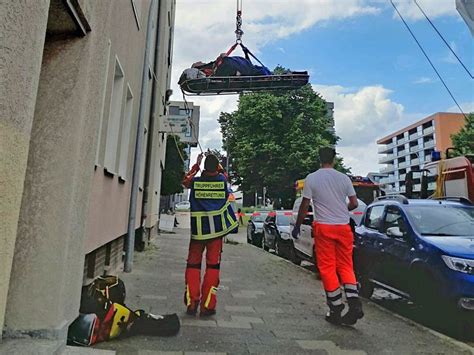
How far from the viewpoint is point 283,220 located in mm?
14758

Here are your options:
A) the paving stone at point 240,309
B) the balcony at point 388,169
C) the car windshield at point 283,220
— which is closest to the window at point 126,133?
the paving stone at point 240,309

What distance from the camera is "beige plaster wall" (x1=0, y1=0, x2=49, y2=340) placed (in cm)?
205

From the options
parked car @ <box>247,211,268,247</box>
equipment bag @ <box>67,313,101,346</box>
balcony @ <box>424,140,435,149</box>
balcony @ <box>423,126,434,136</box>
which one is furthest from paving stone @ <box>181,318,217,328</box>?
balcony @ <box>423,126,434,136</box>

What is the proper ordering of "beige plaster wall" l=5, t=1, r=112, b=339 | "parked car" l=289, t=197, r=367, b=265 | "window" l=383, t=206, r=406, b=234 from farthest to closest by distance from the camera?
1. "parked car" l=289, t=197, r=367, b=265
2. "window" l=383, t=206, r=406, b=234
3. "beige plaster wall" l=5, t=1, r=112, b=339

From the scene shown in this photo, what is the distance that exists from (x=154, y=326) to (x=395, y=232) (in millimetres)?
3745

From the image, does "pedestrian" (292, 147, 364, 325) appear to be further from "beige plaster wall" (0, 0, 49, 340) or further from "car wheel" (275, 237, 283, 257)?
"car wheel" (275, 237, 283, 257)

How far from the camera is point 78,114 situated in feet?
9.95

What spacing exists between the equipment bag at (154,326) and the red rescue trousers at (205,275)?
76 cm

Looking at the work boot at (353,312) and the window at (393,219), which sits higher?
the window at (393,219)

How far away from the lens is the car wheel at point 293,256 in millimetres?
11680

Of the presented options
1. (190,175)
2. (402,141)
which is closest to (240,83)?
(190,175)

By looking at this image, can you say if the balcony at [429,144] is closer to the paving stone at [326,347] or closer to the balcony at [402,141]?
the balcony at [402,141]

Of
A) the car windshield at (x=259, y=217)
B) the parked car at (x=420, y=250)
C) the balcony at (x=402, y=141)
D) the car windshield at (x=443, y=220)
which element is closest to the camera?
the parked car at (x=420, y=250)

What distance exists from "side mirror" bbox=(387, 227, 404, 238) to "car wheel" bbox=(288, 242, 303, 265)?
5538mm
